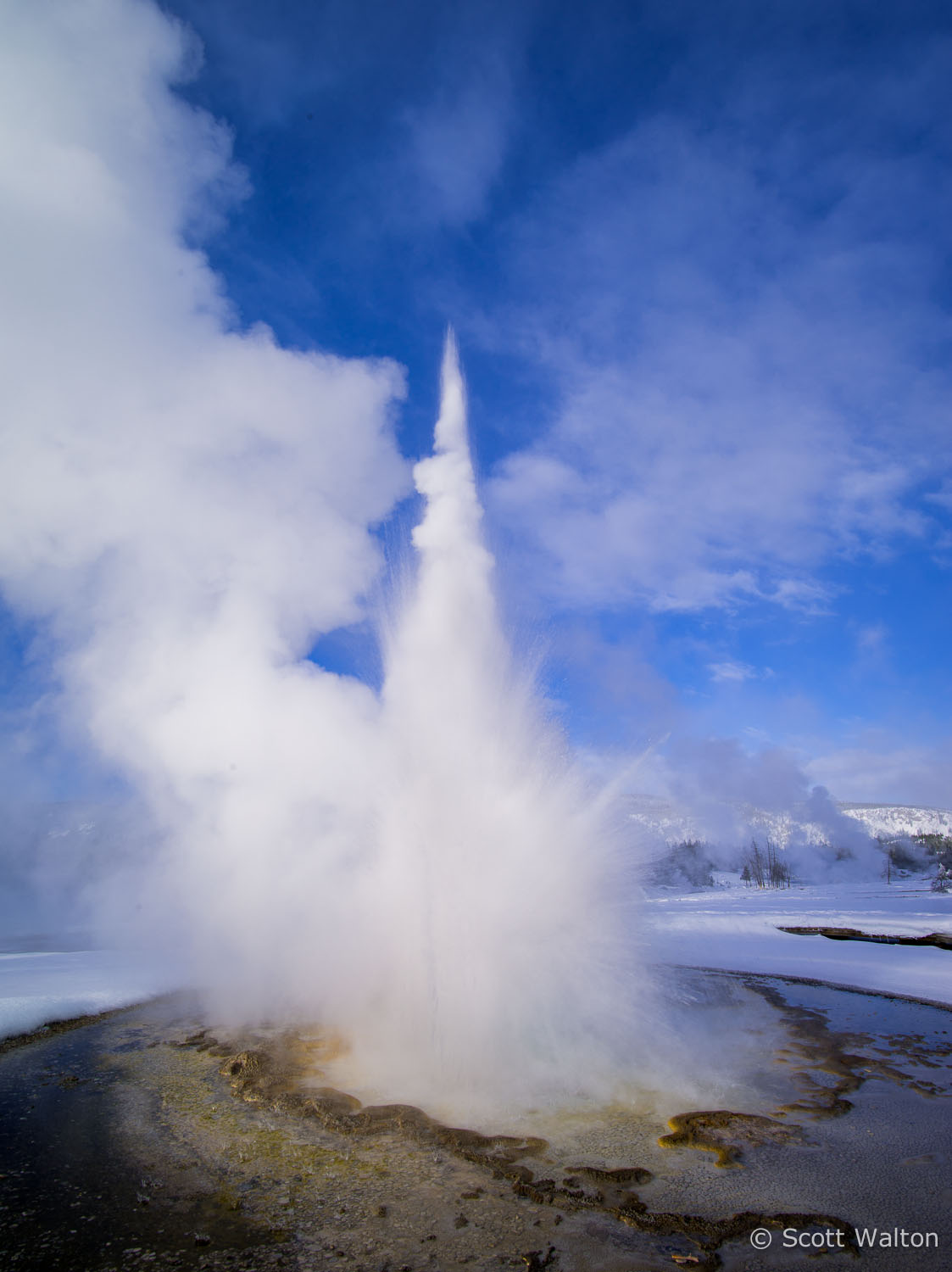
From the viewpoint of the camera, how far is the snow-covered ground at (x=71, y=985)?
13383 millimetres

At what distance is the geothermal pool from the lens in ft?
17.0

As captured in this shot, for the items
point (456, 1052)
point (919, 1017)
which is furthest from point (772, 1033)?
point (456, 1052)

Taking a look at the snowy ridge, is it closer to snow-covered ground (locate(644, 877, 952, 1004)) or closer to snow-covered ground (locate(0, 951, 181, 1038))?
snow-covered ground (locate(644, 877, 952, 1004))

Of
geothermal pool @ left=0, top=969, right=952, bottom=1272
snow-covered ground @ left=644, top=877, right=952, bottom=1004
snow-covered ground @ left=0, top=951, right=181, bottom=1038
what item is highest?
snow-covered ground @ left=0, top=951, right=181, bottom=1038

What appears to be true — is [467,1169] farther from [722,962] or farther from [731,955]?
[731,955]

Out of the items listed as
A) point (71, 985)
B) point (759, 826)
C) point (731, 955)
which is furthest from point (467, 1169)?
point (759, 826)

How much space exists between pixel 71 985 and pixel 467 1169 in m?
14.7

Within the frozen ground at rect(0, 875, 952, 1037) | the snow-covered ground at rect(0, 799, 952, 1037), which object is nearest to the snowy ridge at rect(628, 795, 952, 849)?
the snow-covered ground at rect(0, 799, 952, 1037)

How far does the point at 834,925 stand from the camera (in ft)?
98.4

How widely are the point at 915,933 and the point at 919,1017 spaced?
17.4m

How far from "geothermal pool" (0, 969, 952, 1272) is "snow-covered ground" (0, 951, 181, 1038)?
10.3 feet

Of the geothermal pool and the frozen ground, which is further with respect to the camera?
the frozen ground

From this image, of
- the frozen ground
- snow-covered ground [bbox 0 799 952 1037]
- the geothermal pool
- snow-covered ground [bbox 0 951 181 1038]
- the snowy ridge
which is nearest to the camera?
the geothermal pool

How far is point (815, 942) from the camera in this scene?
24.4 metres
